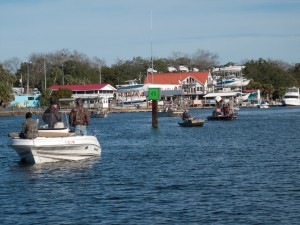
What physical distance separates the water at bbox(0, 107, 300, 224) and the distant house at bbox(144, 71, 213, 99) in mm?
126622

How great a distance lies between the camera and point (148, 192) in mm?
24766

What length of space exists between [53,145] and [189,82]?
458 ft

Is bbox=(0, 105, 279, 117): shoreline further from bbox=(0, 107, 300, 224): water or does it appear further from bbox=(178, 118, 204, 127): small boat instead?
Answer: bbox=(0, 107, 300, 224): water

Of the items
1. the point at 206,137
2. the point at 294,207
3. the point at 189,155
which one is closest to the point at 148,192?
the point at 294,207

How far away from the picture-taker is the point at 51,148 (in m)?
31.8

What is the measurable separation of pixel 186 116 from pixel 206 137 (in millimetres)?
17331

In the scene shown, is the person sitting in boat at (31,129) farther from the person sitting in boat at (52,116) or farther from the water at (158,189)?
the person sitting in boat at (52,116)

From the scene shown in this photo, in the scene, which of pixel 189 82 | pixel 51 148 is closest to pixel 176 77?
pixel 189 82

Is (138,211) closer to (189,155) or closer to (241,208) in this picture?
(241,208)

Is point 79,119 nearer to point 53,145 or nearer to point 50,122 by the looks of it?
point 50,122

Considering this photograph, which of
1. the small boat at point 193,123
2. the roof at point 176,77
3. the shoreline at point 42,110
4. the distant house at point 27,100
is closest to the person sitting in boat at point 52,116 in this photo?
the small boat at point 193,123

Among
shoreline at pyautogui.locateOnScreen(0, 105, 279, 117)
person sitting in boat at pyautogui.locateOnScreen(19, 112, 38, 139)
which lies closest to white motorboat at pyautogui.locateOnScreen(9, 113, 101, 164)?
person sitting in boat at pyautogui.locateOnScreen(19, 112, 38, 139)

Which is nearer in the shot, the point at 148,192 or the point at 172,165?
the point at 148,192

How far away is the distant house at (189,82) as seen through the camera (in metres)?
168
